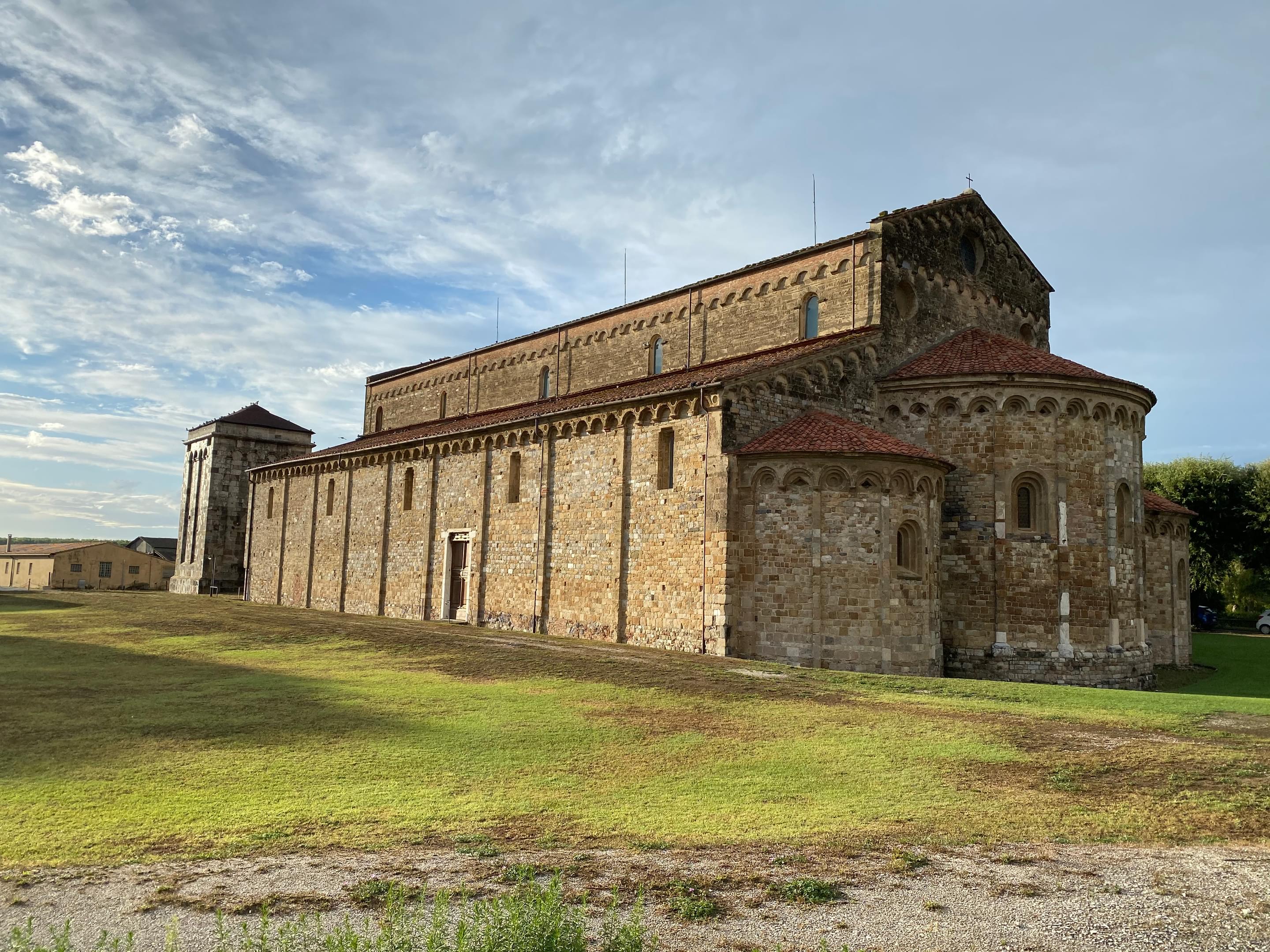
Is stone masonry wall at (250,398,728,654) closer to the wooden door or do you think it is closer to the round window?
the wooden door

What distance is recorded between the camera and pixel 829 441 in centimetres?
1969

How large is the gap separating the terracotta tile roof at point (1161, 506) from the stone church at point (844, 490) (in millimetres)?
104

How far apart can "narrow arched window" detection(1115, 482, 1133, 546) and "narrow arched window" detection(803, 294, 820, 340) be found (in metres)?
9.01

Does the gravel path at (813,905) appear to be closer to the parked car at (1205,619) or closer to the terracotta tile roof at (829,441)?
the terracotta tile roof at (829,441)

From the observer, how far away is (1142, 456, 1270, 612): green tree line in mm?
46250

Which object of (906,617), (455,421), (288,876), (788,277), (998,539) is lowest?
(288,876)

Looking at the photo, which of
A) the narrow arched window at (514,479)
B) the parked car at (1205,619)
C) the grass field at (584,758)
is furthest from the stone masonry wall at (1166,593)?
the parked car at (1205,619)

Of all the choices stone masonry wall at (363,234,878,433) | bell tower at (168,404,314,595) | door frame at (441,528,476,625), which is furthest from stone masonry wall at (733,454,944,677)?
bell tower at (168,404,314,595)

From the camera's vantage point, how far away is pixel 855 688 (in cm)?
1514

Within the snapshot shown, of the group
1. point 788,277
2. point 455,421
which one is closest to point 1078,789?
point 788,277

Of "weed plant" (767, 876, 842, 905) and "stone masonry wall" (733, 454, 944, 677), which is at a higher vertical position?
"stone masonry wall" (733, 454, 944, 677)

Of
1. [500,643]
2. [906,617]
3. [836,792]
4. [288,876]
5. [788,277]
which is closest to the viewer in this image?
[288,876]

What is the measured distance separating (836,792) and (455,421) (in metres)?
28.1

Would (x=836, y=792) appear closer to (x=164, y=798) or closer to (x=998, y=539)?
(x=164, y=798)
